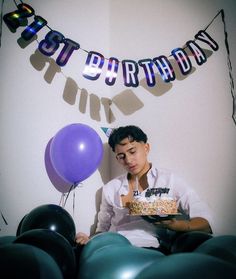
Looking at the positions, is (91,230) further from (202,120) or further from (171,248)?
(202,120)

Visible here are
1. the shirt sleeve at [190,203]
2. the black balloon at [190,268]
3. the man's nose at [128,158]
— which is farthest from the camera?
the man's nose at [128,158]

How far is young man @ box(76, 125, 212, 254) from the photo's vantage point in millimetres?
1949

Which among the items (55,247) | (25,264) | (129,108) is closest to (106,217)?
(55,247)

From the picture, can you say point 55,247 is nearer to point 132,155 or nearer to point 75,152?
point 75,152

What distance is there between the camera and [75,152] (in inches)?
82.7

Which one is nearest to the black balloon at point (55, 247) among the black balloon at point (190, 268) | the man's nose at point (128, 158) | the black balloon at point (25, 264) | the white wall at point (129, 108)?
the black balloon at point (25, 264)

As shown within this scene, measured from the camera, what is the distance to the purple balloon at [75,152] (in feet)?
6.89

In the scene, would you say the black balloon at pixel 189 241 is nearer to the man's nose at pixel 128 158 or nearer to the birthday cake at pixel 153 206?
the birthday cake at pixel 153 206

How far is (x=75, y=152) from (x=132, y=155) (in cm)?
51

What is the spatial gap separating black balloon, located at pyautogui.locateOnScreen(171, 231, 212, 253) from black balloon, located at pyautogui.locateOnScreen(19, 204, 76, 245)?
0.78m

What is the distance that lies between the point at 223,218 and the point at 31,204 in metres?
1.68

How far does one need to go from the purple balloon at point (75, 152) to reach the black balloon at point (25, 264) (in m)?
1.06

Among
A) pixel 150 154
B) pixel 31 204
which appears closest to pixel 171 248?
pixel 150 154

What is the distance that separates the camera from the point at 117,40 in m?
3.20
